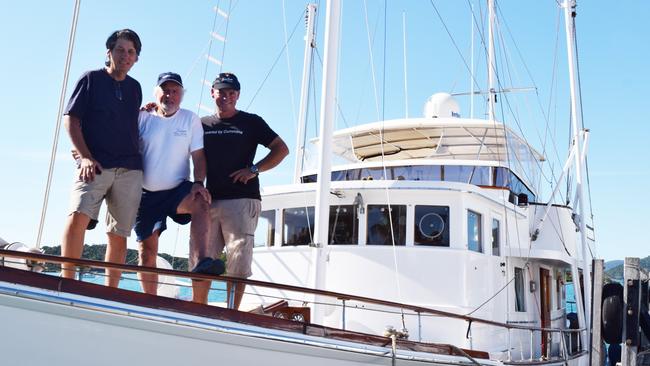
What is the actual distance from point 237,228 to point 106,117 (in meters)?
1.30

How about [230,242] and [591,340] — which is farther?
[591,340]

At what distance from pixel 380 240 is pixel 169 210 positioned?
148 inches

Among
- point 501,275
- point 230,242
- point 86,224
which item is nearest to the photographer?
point 86,224

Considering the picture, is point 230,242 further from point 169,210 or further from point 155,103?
point 155,103

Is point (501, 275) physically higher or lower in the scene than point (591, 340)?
higher

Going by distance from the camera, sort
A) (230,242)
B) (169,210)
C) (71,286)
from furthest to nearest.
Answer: (230,242) < (169,210) < (71,286)

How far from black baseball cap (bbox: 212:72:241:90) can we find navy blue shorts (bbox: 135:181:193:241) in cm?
86

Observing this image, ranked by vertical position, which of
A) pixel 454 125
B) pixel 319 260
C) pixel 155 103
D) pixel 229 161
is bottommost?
pixel 319 260

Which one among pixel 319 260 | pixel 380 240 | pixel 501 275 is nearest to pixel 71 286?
pixel 319 260

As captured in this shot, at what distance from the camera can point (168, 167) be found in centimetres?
417

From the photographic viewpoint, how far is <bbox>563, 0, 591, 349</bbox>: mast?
9297 millimetres

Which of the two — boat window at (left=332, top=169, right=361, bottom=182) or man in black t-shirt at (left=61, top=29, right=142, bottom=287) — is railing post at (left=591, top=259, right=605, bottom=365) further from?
man in black t-shirt at (left=61, top=29, right=142, bottom=287)

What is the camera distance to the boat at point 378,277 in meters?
3.26

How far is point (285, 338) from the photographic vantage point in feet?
12.3
